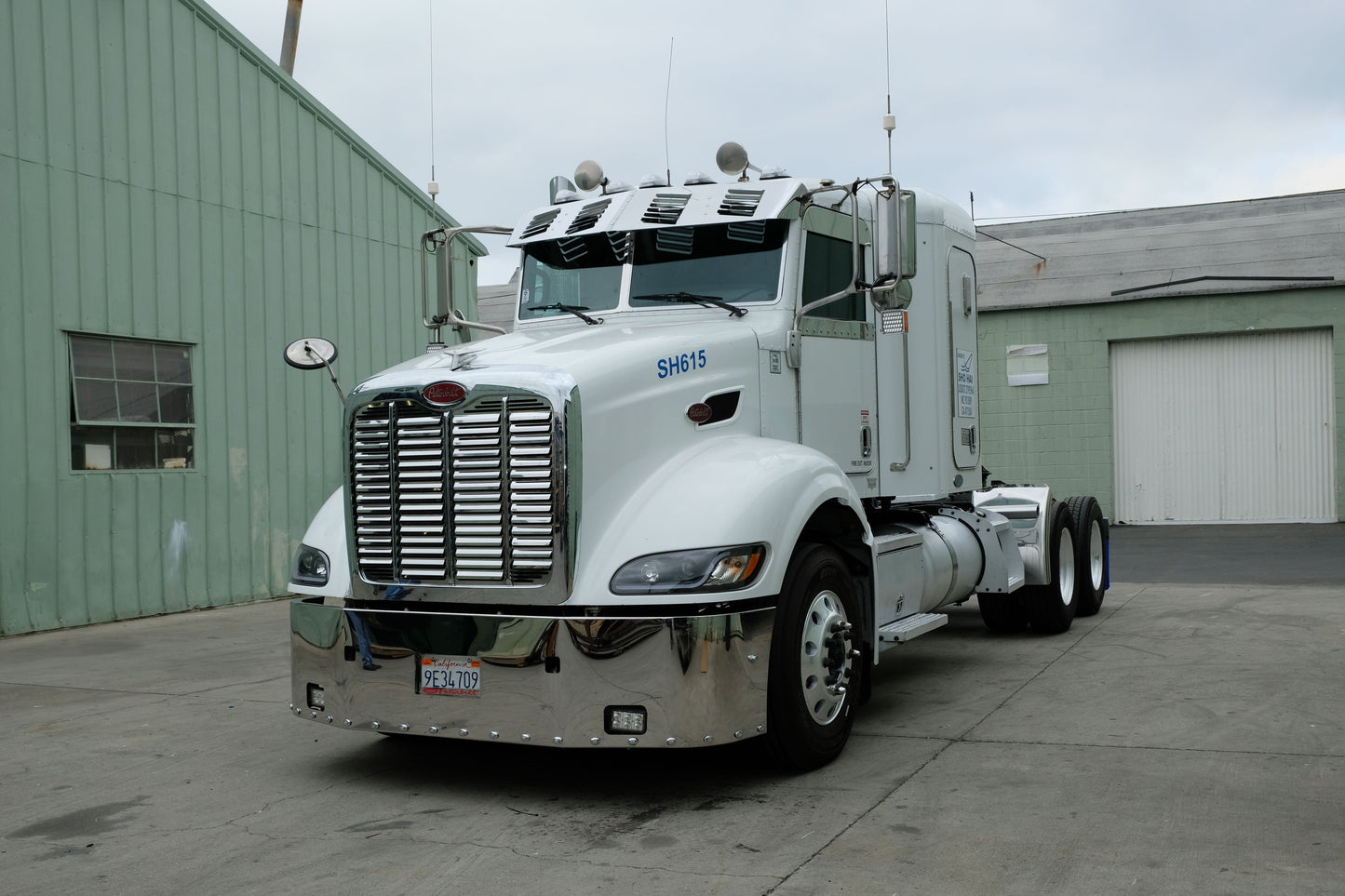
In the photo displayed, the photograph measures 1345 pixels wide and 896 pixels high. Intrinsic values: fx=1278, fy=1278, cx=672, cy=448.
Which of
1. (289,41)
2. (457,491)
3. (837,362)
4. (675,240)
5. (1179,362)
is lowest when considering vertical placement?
(457,491)

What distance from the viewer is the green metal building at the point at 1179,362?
2059 cm

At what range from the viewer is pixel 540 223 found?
24.5ft

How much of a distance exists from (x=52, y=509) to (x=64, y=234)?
98.0 inches

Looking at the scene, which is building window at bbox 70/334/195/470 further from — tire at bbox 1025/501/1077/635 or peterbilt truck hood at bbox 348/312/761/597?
tire at bbox 1025/501/1077/635

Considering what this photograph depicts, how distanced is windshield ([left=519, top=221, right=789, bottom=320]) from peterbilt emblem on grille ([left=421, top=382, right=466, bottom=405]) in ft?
5.66

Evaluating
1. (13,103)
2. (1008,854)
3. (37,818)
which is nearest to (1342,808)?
(1008,854)

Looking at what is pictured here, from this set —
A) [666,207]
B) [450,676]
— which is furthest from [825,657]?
[666,207]

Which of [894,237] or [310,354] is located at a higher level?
[894,237]

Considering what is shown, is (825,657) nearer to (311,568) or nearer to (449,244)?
(311,568)

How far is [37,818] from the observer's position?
5355 mm

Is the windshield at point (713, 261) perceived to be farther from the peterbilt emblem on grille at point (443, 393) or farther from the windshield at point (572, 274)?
the peterbilt emblem on grille at point (443, 393)

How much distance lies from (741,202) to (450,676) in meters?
3.04

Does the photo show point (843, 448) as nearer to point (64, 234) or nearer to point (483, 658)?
point (483, 658)

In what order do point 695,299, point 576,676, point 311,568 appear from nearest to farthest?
1. point 576,676
2. point 311,568
3. point 695,299
